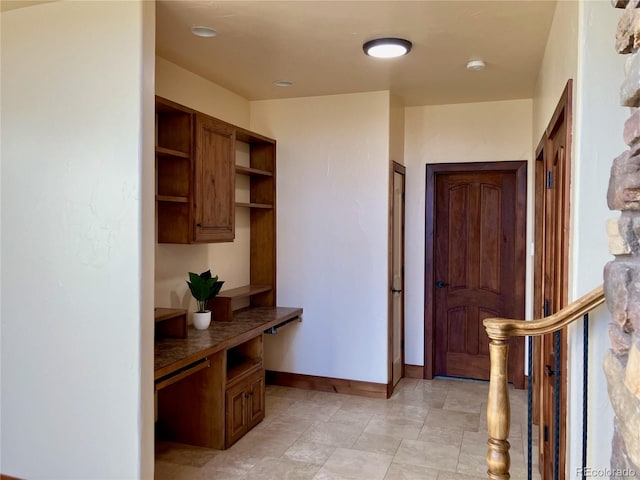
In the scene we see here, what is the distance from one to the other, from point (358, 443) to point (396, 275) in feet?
Answer: 5.50

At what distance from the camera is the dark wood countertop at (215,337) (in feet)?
9.12

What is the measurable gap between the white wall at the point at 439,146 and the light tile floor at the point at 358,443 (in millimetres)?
900

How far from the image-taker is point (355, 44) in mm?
3129

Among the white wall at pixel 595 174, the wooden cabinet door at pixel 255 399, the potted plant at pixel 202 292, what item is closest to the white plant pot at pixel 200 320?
the potted plant at pixel 202 292

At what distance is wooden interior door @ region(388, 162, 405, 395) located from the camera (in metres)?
4.39

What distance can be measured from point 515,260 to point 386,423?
194 cm

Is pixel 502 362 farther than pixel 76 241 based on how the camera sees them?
No

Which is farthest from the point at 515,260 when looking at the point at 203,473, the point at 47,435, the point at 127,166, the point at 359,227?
the point at 47,435

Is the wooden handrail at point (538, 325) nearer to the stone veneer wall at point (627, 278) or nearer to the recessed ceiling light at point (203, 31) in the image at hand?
the stone veneer wall at point (627, 278)

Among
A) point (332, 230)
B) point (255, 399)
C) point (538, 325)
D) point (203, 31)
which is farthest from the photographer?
point (332, 230)

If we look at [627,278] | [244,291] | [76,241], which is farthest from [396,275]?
[627,278]

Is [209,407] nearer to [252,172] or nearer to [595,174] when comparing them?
[252,172]

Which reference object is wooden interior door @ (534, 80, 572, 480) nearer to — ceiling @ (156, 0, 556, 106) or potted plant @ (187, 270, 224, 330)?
ceiling @ (156, 0, 556, 106)

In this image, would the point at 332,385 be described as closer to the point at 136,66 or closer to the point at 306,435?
the point at 306,435
